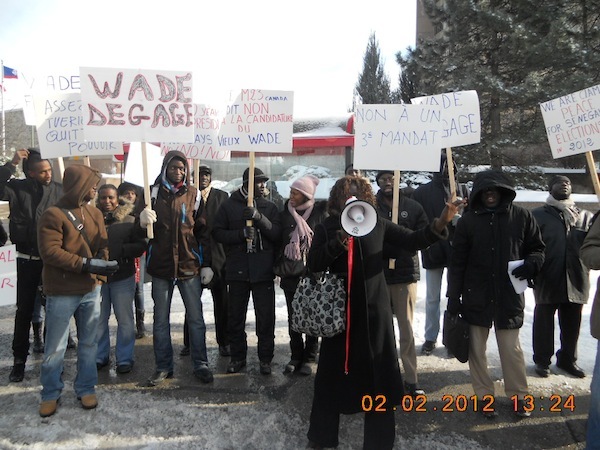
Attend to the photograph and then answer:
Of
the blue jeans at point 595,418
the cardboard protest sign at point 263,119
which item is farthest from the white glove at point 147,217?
the blue jeans at point 595,418

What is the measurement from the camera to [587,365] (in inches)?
188

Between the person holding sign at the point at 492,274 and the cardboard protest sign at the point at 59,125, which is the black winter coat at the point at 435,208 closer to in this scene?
the person holding sign at the point at 492,274

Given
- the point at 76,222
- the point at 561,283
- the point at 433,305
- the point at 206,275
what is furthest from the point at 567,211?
the point at 76,222

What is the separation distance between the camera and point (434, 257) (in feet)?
16.7

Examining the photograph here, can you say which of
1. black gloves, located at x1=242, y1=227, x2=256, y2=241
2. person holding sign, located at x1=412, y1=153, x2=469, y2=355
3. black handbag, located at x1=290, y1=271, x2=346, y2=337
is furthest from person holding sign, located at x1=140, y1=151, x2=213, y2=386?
person holding sign, located at x1=412, y1=153, x2=469, y2=355

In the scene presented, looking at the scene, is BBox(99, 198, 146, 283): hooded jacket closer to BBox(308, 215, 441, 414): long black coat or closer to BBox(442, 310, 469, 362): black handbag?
BBox(308, 215, 441, 414): long black coat

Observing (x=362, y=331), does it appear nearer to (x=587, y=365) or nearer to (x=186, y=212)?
(x=186, y=212)

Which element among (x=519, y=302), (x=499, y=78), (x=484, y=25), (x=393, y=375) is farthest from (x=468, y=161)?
(x=393, y=375)

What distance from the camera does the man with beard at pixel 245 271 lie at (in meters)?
4.53

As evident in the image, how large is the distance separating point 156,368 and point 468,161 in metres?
13.8

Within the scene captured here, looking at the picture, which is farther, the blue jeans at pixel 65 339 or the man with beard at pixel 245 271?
the man with beard at pixel 245 271

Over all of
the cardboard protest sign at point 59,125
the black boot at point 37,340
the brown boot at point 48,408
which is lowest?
the brown boot at point 48,408

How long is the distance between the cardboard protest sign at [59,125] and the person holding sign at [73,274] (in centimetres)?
129

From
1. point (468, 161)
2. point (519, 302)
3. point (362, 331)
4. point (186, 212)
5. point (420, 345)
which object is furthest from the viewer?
point (468, 161)
